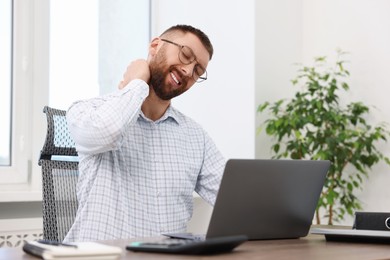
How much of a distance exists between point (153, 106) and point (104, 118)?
316mm

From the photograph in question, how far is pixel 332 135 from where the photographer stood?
343 cm

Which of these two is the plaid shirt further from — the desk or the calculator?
the calculator

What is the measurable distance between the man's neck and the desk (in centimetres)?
67

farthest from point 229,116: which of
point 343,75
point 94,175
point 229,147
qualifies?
point 94,175

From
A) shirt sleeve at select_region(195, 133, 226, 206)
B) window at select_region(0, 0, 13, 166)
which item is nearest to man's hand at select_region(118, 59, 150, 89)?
shirt sleeve at select_region(195, 133, 226, 206)

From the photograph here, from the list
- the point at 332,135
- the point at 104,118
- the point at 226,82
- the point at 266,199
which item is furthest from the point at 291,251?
the point at 226,82

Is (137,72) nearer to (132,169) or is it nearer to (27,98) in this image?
(132,169)

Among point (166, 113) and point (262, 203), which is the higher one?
point (166, 113)

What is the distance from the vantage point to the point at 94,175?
75.4 inches

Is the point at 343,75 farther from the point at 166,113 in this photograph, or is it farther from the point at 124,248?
the point at 124,248

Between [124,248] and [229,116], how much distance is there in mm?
2432

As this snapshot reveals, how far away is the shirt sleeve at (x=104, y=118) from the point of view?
180cm

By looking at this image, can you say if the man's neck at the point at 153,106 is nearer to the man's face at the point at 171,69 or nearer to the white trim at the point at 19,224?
the man's face at the point at 171,69

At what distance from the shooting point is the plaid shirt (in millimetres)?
1837
